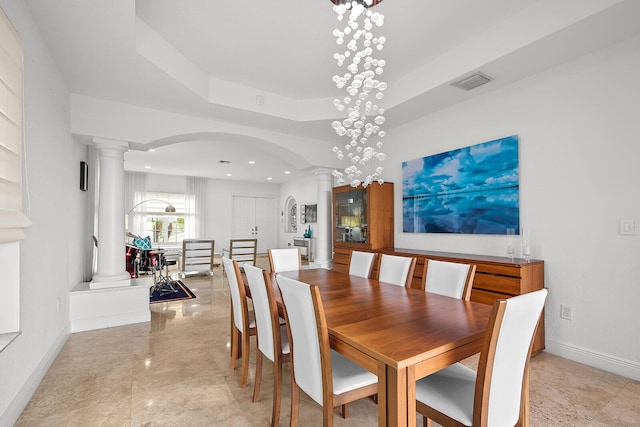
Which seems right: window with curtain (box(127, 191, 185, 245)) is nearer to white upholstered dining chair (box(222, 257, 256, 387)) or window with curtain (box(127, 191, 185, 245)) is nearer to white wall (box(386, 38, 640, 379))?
white upholstered dining chair (box(222, 257, 256, 387))

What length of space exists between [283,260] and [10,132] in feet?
7.28

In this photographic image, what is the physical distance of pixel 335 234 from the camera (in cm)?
480

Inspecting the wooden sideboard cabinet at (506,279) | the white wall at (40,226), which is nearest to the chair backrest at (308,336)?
the white wall at (40,226)

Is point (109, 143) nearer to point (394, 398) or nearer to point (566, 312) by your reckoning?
point (394, 398)

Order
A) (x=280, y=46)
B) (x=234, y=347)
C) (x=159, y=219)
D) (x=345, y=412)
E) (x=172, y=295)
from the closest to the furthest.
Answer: (x=345, y=412)
(x=234, y=347)
(x=280, y=46)
(x=172, y=295)
(x=159, y=219)

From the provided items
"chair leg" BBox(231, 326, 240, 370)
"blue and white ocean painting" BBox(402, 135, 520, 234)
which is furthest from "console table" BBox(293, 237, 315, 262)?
"chair leg" BBox(231, 326, 240, 370)

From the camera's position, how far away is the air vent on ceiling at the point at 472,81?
288 cm

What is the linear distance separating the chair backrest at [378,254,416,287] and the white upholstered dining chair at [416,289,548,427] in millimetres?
1133

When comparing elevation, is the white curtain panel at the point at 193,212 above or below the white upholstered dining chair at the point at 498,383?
above

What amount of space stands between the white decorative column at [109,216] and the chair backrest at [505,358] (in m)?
3.75

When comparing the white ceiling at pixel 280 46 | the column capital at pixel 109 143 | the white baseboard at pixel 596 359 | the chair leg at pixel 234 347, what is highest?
the white ceiling at pixel 280 46

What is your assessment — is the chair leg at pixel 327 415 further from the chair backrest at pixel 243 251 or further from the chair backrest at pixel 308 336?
the chair backrest at pixel 243 251

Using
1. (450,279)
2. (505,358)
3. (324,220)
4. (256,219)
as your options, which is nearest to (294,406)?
(505,358)

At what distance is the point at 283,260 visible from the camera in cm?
321
